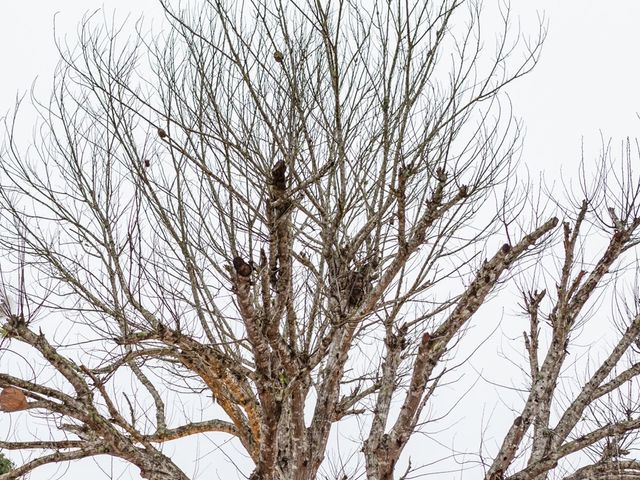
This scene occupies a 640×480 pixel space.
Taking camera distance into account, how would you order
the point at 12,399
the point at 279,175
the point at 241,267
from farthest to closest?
the point at 12,399 → the point at 279,175 → the point at 241,267

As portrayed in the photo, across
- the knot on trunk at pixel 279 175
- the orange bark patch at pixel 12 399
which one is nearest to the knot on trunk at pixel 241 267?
the knot on trunk at pixel 279 175

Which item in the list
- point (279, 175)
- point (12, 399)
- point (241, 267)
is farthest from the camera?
point (12, 399)

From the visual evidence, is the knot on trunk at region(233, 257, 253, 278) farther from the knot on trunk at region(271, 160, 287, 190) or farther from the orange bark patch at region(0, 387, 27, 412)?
the orange bark patch at region(0, 387, 27, 412)

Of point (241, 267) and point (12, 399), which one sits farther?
point (12, 399)

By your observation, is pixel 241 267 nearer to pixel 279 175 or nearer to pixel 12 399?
pixel 279 175

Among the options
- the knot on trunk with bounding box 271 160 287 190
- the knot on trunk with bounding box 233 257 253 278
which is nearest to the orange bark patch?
the knot on trunk with bounding box 233 257 253 278

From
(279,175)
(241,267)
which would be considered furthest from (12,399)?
(279,175)

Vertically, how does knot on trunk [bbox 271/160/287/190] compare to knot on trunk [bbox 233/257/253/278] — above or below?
above

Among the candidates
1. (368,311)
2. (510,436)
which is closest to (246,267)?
(368,311)

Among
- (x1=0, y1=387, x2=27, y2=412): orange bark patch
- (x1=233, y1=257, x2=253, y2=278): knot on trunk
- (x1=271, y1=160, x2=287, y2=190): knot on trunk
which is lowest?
(x1=233, y1=257, x2=253, y2=278): knot on trunk

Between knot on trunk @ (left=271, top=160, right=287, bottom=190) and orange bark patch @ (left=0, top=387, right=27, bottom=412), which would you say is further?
orange bark patch @ (left=0, top=387, right=27, bottom=412)

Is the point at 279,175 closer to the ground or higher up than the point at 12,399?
higher up

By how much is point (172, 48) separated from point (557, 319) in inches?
153

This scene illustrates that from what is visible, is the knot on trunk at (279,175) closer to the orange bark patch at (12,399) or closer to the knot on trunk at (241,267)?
the knot on trunk at (241,267)
